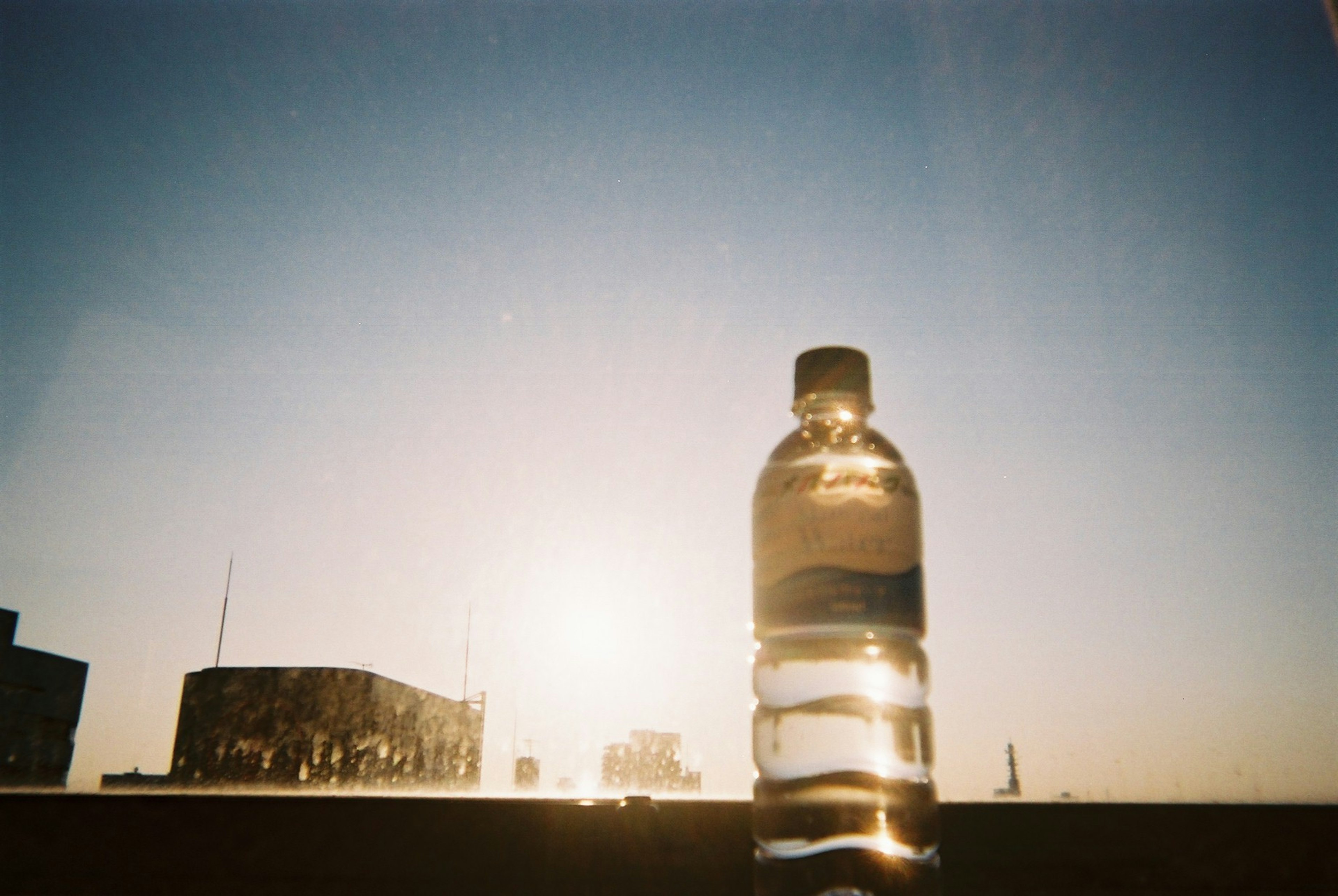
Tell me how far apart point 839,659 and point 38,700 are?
587cm

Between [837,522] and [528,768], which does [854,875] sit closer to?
[837,522]

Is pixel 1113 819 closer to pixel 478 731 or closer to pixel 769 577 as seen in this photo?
pixel 769 577

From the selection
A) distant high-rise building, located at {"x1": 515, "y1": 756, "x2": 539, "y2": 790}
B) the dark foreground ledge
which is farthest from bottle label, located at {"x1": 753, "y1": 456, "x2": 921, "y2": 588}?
distant high-rise building, located at {"x1": 515, "y1": 756, "x2": 539, "y2": 790}

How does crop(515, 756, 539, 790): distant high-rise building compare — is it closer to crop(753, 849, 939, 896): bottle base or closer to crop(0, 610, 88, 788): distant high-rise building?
crop(0, 610, 88, 788): distant high-rise building

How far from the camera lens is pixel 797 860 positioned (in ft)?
3.35

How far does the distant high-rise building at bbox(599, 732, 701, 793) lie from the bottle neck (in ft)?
1.76

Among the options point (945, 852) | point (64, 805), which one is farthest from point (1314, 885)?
point (64, 805)

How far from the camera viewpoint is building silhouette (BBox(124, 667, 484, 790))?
3.12 meters

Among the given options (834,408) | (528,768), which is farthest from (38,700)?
(528,768)

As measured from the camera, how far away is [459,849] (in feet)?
2.68

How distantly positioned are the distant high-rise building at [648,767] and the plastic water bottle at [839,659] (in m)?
0.14

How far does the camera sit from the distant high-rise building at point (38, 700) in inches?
175

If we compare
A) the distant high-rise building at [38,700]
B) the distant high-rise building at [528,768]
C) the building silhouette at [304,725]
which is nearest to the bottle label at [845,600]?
the building silhouette at [304,725]

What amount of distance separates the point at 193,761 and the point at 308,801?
2816 millimetres
